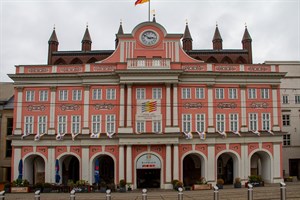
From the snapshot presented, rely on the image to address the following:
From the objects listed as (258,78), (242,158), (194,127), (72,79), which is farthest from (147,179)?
(258,78)

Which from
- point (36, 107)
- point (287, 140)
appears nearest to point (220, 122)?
point (287, 140)

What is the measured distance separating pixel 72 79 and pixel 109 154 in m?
10.5

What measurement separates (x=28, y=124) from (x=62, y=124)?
4279 mm

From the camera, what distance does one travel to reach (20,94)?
4781cm

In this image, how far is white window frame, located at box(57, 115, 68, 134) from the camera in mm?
47250

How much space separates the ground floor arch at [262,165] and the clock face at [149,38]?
19.5m

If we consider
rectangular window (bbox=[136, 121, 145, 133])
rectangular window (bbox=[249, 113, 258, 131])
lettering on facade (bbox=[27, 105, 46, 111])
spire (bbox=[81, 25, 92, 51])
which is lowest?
rectangular window (bbox=[136, 121, 145, 133])

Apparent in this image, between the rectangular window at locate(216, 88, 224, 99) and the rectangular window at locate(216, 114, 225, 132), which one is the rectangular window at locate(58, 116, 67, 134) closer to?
→ the rectangular window at locate(216, 114, 225, 132)

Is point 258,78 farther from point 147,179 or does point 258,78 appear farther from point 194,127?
point 147,179

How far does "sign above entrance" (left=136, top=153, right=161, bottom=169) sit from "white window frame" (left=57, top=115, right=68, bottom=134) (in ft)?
32.9

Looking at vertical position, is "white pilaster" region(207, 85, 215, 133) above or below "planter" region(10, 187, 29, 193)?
above

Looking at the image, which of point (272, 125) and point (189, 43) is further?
point (189, 43)

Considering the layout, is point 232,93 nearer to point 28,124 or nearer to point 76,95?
point 76,95

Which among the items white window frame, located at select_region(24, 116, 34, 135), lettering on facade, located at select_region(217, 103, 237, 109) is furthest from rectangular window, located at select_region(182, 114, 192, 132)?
white window frame, located at select_region(24, 116, 34, 135)
